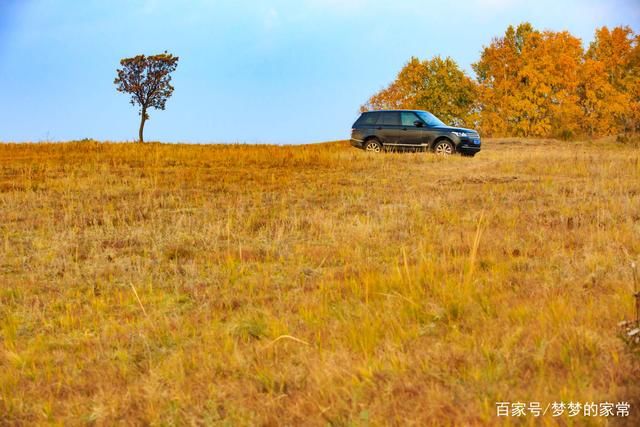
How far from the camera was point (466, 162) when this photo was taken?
1983 cm

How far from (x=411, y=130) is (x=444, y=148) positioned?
4.99 ft

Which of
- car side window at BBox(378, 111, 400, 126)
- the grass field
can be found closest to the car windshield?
car side window at BBox(378, 111, 400, 126)

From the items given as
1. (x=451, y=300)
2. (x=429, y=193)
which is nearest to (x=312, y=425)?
(x=451, y=300)

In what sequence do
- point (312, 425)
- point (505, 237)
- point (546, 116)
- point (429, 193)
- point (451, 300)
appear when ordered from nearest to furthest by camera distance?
point (312, 425) < point (451, 300) < point (505, 237) < point (429, 193) < point (546, 116)

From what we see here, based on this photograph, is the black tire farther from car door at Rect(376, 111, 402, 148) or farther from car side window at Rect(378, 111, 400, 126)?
car side window at Rect(378, 111, 400, 126)

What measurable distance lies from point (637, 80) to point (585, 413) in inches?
2231

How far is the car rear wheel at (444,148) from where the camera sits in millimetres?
22969

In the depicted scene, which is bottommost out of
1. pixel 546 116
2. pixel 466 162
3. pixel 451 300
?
pixel 451 300

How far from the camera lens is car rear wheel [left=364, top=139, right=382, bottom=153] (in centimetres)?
2458

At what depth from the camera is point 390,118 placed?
2423 centimetres

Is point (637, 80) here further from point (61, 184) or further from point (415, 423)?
point (415, 423)

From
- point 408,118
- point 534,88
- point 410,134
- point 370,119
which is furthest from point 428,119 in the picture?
point 534,88

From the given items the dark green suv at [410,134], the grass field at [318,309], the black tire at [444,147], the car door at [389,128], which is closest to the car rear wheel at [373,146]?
the dark green suv at [410,134]

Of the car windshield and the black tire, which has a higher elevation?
the car windshield
